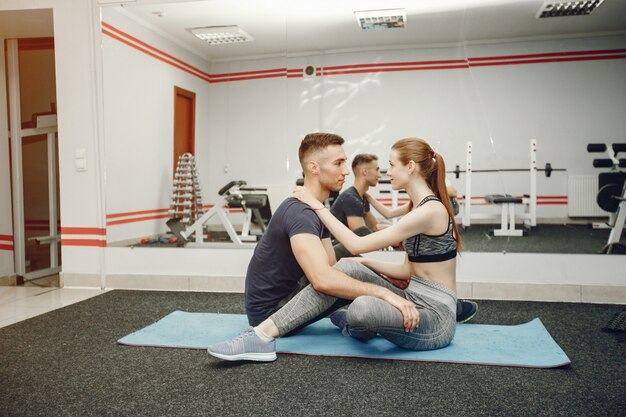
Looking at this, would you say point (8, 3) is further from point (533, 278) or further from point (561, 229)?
point (561, 229)

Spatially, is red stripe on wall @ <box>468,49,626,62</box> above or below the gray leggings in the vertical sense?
above

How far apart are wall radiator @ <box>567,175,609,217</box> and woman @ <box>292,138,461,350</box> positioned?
422 centimetres

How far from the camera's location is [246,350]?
8.60ft

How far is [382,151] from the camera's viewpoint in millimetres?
7184

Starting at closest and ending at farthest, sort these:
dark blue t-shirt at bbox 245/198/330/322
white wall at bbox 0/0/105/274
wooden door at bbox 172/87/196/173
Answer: dark blue t-shirt at bbox 245/198/330/322 → white wall at bbox 0/0/105/274 → wooden door at bbox 172/87/196/173

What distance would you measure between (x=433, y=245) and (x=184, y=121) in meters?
5.37

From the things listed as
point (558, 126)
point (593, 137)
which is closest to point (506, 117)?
point (558, 126)

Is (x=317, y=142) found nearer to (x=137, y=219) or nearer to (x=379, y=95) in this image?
(x=137, y=219)

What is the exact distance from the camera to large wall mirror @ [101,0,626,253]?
5.25 metres

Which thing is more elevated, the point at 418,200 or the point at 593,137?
the point at 593,137

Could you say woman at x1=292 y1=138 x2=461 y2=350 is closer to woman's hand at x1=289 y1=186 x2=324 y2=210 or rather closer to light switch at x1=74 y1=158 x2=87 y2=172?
woman's hand at x1=289 y1=186 x2=324 y2=210

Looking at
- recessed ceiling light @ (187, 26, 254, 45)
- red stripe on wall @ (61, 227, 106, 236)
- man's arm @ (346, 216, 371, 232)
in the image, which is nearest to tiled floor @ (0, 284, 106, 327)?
red stripe on wall @ (61, 227, 106, 236)

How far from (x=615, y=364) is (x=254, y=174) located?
490 centimetres

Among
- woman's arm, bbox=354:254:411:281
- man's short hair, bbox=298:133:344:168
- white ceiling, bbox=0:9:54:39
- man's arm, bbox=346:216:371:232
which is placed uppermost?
white ceiling, bbox=0:9:54:39
